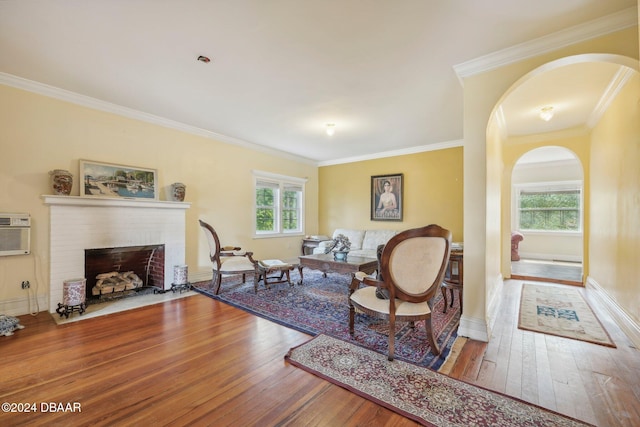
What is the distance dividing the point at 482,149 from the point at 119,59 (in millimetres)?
3601

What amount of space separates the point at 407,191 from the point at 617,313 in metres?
3.57

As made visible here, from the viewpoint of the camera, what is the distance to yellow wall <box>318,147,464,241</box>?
5.20m

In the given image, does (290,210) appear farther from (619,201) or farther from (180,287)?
(619,201)

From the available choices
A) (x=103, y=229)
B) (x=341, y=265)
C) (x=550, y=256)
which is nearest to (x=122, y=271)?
(x=103, y=229)

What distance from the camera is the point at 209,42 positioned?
2.29 metres

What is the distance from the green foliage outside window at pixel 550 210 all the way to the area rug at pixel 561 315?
4.34 meters

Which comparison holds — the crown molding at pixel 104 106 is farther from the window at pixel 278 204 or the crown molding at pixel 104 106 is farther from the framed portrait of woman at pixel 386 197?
the framed portrait of woman at pixel 386 197

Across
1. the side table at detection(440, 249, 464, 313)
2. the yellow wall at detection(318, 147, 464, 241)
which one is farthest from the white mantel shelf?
the side table at detection(440, 249, 464, 313)

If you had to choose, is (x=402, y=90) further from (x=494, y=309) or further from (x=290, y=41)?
(x=494, y=309)

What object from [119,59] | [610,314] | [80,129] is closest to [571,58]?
[610,314]

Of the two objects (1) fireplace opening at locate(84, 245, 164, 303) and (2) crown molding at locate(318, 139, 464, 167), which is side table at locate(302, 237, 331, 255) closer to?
(2) crown molding at locate(318, 139, 464, 167)

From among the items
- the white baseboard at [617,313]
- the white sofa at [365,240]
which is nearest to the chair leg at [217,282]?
the white sofa at [365,240]

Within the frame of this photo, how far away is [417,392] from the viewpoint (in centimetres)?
173

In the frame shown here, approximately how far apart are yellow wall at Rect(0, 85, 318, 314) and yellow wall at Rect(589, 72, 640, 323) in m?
5.34
